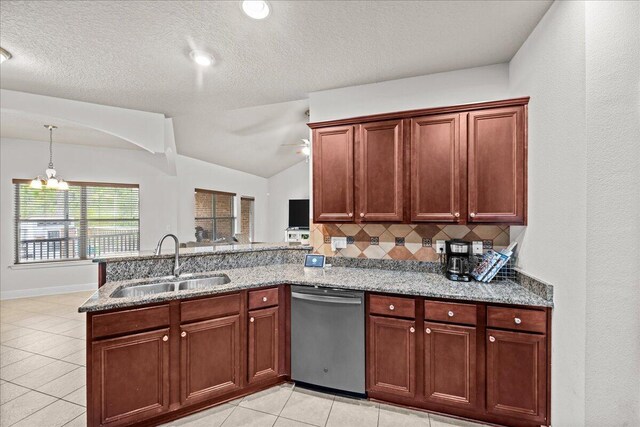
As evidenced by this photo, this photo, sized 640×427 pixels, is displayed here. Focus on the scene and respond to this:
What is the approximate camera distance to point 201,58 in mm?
2330

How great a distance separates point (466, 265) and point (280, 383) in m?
1.84

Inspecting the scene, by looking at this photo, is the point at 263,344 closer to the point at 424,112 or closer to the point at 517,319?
the point at 517,319

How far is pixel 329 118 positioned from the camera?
9.87ft

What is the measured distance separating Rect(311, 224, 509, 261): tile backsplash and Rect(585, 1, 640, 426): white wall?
1.07 meters

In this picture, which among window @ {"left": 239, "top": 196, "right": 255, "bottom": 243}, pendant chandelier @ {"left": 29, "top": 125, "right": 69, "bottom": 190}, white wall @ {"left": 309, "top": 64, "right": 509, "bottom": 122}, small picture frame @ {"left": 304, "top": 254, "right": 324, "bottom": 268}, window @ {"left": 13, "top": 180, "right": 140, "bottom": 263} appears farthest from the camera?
window @ {"left": 239, "top": 196, "right": 255, "bottom": 243}

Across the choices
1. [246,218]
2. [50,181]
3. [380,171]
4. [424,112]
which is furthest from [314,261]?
[246,218]

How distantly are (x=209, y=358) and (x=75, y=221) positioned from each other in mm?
5100

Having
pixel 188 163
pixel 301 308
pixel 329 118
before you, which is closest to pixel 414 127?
pixel 329 118

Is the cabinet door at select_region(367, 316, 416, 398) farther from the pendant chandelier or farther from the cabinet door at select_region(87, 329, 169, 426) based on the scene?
the pendant chandelier

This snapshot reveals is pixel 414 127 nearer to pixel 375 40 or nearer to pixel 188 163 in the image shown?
pixel 375 40

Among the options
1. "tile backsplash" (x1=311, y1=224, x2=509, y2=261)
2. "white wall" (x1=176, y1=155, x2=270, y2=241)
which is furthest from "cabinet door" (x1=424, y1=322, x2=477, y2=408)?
"white wall" (x1=176, y1=155, x2=270, y2=241)

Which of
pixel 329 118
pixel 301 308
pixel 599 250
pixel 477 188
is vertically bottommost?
pixel 301 308

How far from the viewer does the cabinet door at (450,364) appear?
2000mm

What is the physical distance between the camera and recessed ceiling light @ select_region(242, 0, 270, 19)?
5.68ft
